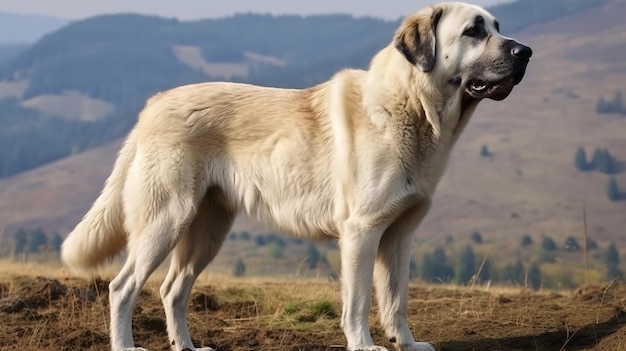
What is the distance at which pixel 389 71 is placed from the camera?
5.94 meters

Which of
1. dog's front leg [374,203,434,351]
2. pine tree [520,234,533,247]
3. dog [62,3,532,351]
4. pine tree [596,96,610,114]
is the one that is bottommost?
pine tree [520,234,533,247]

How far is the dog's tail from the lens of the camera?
6.41 m

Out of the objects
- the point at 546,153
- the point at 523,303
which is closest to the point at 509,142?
the point at 546,153

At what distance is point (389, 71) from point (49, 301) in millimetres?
3485

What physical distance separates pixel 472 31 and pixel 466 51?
0.40 ft

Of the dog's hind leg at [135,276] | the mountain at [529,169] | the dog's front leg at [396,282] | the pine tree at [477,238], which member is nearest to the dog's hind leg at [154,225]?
the dog's hind leg at [135,276]

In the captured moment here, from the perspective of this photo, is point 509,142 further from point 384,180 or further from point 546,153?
point 384,180

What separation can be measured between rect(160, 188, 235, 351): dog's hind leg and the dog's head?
1.64 m

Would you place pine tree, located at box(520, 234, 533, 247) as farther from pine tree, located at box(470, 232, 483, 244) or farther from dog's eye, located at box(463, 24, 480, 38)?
dog's eye, located at box(463, 24, 480, 38)

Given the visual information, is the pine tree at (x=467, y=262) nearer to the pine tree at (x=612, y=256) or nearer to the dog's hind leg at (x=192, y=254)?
the pine tree at (x=612, y=256)

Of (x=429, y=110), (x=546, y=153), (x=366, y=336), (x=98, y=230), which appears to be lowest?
(x=546, y=153)

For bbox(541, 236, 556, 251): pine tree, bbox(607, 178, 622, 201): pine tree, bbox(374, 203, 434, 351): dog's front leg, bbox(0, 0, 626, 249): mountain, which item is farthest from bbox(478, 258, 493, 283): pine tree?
bbox(607, 178, 622, 201): pine tree

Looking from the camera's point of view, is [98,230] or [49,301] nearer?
[98,230]

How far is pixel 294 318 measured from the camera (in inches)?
294
